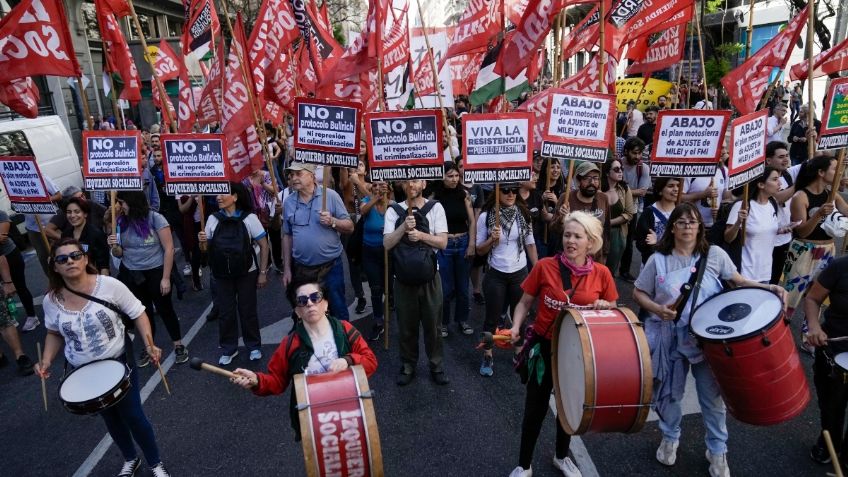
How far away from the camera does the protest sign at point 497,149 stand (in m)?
5.00

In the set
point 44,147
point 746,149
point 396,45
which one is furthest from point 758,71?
point 44,147

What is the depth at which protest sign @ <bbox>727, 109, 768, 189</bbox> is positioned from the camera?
482 centimetres

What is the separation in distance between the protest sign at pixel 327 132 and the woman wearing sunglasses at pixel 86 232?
2344mm

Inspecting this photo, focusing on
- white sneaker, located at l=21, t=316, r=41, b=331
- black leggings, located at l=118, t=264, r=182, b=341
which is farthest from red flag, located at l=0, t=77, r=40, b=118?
white sneaker, located at l=21, t=316, r=41, b=331

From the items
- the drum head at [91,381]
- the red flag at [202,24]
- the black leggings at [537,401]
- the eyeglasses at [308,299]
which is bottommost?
the black leggings at [537,401]

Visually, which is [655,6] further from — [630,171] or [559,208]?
[559,208]

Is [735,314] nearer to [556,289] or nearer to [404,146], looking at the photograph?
[556,289]

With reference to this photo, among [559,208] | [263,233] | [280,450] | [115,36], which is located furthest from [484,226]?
[115,36]

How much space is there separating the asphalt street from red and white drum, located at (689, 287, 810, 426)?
76cm

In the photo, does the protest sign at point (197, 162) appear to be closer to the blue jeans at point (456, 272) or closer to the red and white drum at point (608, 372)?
the blue jeans at point (456, 272)

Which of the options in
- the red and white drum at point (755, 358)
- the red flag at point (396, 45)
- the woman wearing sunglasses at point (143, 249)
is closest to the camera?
the red and white drum at point (755, 358)

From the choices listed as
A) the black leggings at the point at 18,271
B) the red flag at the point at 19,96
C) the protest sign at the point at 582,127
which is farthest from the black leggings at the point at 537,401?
the black leggings at the point at 18,271

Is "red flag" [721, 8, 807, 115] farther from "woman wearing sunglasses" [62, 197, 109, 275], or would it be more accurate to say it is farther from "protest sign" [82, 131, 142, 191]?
"woman wearing sunglasses" [62, 197, 109, 275]

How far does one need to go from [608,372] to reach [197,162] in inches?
174
